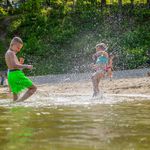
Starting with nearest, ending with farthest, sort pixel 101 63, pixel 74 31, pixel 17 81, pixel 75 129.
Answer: pixel 75 129 → pixel 17 81 → pixel 101 63 → pixel 74 31

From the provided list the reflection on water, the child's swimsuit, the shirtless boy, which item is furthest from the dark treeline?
the reflection on water

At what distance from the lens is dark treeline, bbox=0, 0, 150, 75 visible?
→ 28.7 meters

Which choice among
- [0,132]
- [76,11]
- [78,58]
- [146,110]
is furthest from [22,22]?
[0,132]

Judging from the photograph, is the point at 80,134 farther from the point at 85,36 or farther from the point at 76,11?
the point at 76,11

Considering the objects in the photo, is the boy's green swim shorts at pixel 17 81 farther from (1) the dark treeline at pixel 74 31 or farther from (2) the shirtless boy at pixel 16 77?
(1) the dark treeline at pixel 74 31

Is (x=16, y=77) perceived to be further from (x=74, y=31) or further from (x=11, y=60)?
(x=74, y=31)

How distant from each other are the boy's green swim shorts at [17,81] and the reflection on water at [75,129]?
7.61 feet

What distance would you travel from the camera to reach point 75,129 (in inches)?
228

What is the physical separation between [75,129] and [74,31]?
26639 millimetres

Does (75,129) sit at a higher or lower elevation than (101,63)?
higher

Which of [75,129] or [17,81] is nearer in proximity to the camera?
[75,129]

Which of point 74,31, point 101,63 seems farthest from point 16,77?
point 74,31

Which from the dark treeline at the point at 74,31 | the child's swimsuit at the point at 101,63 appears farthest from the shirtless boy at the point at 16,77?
the dark treeline at the point at 74,31

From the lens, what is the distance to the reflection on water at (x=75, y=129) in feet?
15.2
